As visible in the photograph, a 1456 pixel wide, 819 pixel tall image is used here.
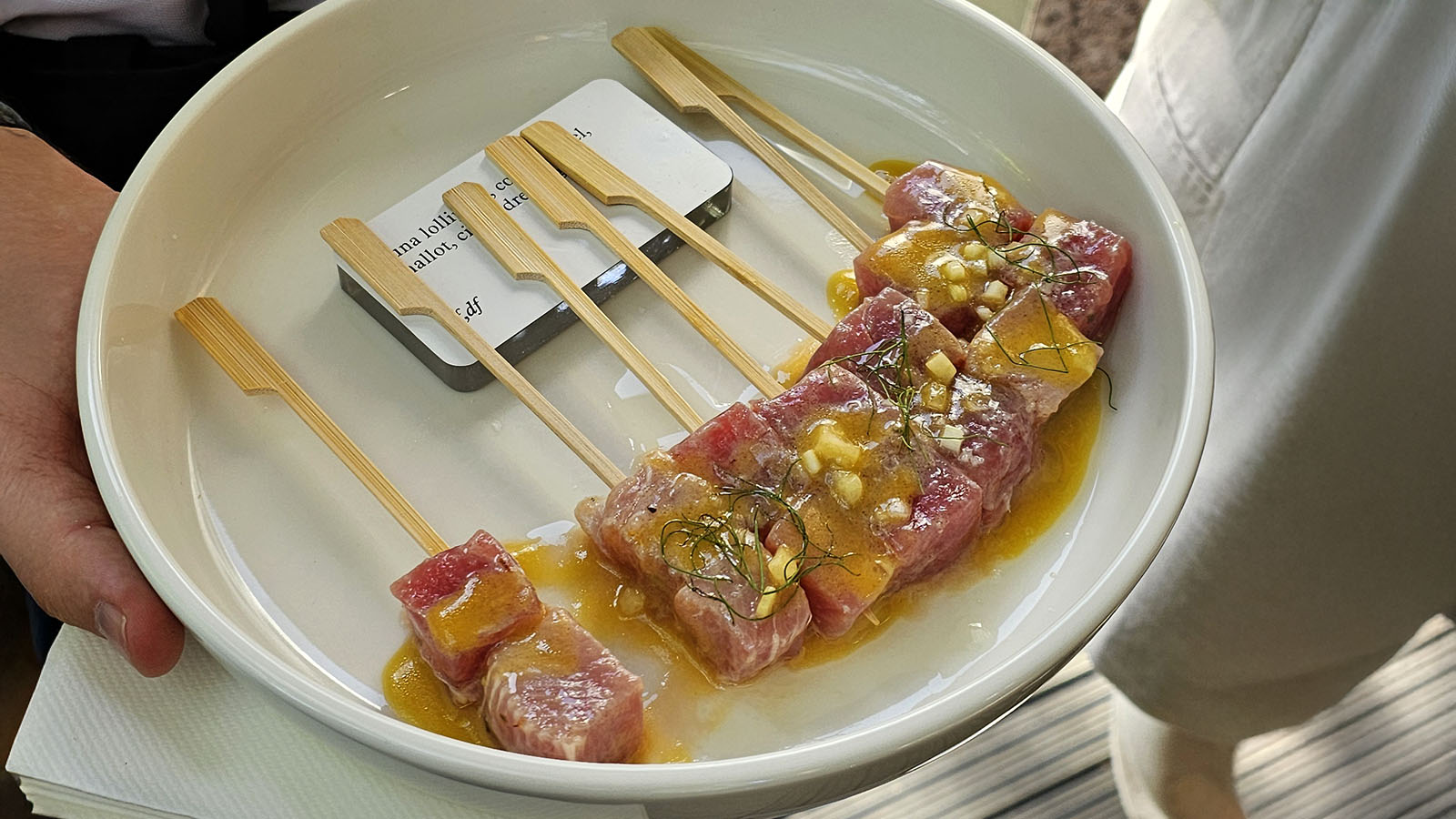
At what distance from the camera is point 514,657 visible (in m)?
1.15

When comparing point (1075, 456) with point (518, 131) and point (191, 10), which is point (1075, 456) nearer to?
point (518, 131)

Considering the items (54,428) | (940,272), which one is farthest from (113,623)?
(940,272)

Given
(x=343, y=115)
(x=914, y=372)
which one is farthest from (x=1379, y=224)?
(x=343, y=115)

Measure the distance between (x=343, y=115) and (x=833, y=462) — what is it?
88 centimetres

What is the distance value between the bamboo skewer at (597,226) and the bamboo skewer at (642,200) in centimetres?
2

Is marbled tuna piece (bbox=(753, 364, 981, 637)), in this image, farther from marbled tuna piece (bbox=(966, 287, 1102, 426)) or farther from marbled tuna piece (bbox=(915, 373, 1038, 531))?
marbled tuna piece (bbox=(966, 287, 1102, 426))

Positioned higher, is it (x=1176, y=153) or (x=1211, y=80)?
(x=1211, y=80)

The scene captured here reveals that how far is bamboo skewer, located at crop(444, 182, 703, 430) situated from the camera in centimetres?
138

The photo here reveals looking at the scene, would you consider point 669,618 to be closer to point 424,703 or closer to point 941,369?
point 424,703

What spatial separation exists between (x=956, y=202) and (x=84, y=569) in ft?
3.59

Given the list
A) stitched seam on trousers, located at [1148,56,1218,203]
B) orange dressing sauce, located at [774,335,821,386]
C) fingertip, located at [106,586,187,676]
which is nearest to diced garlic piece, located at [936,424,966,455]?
orange dressing sauce, located at [774,335,821,386]

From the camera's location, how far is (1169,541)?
5.99 ft

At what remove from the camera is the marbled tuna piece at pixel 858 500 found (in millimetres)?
1213

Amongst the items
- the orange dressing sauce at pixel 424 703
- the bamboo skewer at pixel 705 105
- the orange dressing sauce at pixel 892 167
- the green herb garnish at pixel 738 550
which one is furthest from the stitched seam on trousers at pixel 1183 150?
the orange dressing sauce at pixel 424 703
